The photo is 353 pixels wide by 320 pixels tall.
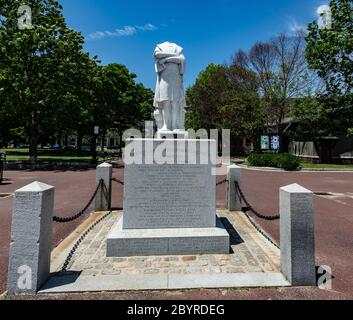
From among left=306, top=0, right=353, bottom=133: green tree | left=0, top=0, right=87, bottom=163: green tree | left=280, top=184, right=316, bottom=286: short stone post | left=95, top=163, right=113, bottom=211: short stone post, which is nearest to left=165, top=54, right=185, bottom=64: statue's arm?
left=280, top=184, right=316, bottom=286: short stone post

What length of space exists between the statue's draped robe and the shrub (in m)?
18.6

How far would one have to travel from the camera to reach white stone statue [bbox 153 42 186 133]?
20.3 feet

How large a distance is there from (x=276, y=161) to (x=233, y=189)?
1610 cm

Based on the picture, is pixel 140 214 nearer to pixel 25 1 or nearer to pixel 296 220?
pixel 296 220

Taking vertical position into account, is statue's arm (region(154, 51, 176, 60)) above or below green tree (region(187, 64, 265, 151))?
below

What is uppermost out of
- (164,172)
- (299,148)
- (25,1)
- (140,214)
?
(25,1)

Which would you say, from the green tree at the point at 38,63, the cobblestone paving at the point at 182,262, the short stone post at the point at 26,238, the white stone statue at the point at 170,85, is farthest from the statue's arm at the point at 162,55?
the green tree at the point at 38,63

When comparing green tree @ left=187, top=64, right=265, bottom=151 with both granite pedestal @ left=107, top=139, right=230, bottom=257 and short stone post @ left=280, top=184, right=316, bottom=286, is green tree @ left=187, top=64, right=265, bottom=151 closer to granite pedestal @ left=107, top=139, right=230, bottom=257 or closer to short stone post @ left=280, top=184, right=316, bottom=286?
granite pedestal @ left=107, top=139, right=230, bottom=257

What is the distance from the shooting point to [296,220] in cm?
391

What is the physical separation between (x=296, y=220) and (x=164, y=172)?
2.68 metres

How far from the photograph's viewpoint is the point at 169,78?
244 inches

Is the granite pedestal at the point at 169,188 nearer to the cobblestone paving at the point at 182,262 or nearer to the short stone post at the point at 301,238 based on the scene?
the cobblestone paving at the point at 182,262

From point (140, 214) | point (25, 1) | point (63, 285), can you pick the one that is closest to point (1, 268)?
point (63, 285)
